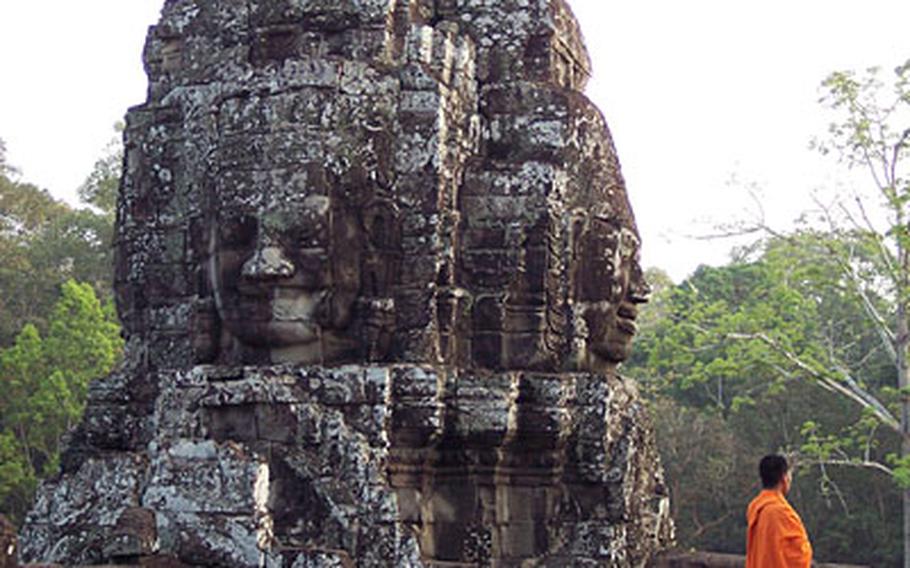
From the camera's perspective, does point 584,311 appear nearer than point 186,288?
Yes

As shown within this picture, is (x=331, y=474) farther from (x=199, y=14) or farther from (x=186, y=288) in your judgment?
(x=199, y=14)

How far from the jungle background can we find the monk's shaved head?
10369 mm

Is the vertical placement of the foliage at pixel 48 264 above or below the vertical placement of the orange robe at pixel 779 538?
above

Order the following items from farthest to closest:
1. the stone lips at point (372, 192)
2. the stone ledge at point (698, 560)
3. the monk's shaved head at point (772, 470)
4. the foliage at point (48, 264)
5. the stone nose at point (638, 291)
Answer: the foliage at point (48, 264) < the stone nose at point (638, 291) < the stone ledge at point (698, 560) < the stone lips at point (372, 192) < the monk's shaved head at point (772, 470)

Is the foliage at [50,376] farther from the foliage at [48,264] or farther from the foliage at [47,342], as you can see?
the foliage at [48,264]

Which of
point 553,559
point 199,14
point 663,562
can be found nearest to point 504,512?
point 553,559

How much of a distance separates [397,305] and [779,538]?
2.79 m

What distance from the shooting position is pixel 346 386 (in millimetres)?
6742

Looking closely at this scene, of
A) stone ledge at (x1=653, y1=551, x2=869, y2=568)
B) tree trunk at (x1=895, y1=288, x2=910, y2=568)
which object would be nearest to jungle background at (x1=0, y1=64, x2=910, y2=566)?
tree trunk at (x1=895, y1=288, x2=910, y2=568)

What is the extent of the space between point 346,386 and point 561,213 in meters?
1.88

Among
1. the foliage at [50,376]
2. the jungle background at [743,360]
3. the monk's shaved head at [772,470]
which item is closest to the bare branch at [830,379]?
the jungle background at [743,360]

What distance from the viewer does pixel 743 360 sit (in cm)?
1702

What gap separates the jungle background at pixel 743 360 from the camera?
1664 cm

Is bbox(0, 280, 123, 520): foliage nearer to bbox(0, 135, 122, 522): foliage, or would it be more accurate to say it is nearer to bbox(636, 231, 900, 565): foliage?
bbox(0, 135, 122, 522): foliage
